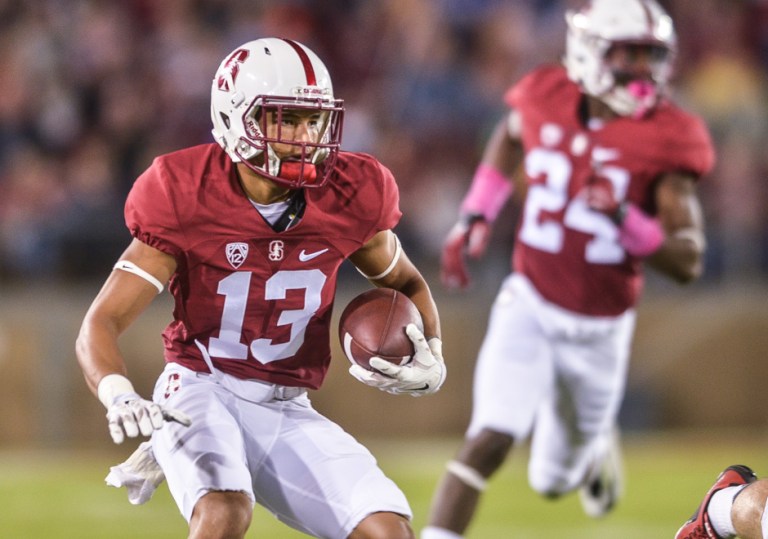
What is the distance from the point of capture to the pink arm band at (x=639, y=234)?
4836 mm

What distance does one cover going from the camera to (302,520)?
3520mm

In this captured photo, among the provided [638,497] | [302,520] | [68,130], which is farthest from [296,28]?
[302,520]

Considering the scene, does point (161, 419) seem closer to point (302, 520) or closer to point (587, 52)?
point (302, 520)

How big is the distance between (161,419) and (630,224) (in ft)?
7.24

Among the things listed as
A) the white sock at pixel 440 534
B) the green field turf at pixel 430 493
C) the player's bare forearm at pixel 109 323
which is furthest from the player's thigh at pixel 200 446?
the green field turf at pixel 430 493

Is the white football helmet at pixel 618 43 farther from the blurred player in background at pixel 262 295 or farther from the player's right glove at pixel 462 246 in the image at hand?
the blurred player in background at pixel 262 295

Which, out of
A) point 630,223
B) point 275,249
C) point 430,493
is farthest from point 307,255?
point 430,493

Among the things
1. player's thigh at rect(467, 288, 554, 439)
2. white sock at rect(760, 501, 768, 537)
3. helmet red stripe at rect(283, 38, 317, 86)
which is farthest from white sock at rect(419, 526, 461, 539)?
helmet red stripe at rect(283, 38, 317, 86)

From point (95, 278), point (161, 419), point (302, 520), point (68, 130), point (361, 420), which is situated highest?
point (161, 419)

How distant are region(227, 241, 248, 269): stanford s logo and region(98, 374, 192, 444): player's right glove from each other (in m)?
0.47

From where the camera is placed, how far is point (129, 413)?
3.12 metres

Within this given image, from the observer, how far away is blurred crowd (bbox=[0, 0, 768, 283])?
8156mm

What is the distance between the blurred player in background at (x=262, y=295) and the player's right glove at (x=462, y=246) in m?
1.36

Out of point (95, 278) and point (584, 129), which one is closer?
point (584, 129)
